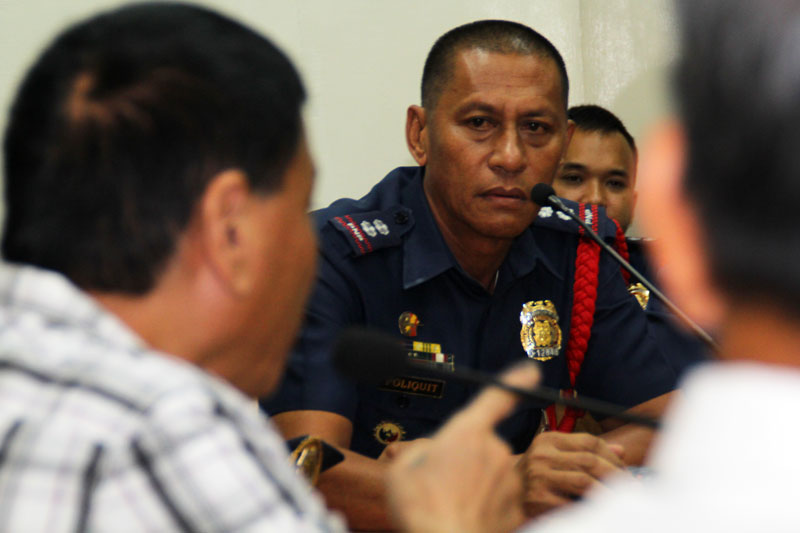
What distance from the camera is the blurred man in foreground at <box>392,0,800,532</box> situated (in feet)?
1.34

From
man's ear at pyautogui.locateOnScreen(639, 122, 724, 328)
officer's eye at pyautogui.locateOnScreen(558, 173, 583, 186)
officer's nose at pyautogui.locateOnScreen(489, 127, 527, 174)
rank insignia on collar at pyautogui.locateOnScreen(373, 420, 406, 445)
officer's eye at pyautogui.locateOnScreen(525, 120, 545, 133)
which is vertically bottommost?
rank insignia on collar at pyautogui.locateOnScreen(373, 420, 406, 445)

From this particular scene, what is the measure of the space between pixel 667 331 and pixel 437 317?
58 centimetres

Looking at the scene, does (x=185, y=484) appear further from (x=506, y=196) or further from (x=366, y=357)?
(x=506, y=196)

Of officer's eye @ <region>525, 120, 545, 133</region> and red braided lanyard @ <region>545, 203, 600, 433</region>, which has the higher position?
officer's eye @ <region>525, 120, 545, 133</region>

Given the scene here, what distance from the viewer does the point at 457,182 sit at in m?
1.76

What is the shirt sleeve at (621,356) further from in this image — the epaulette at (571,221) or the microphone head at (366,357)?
the microphone head at (366,357)

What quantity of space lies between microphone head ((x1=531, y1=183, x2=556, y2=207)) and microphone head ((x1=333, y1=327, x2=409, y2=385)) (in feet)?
2.78

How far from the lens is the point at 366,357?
0.85m

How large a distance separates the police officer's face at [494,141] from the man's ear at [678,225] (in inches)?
48.1

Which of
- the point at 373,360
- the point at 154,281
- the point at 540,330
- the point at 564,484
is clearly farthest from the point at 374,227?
the point at 154,281

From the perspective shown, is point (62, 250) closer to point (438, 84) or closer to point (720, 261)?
point (720, 261)

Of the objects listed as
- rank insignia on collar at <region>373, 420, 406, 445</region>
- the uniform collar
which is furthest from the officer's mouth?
rank insignia on collar at <region>373, 420, 406, 445</region>

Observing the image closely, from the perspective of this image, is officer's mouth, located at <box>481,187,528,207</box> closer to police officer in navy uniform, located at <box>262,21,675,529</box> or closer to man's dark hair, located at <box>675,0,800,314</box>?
police officer in navy uniform, located at <box>262,21,675,529</box>

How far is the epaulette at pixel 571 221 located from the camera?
1835 mm
